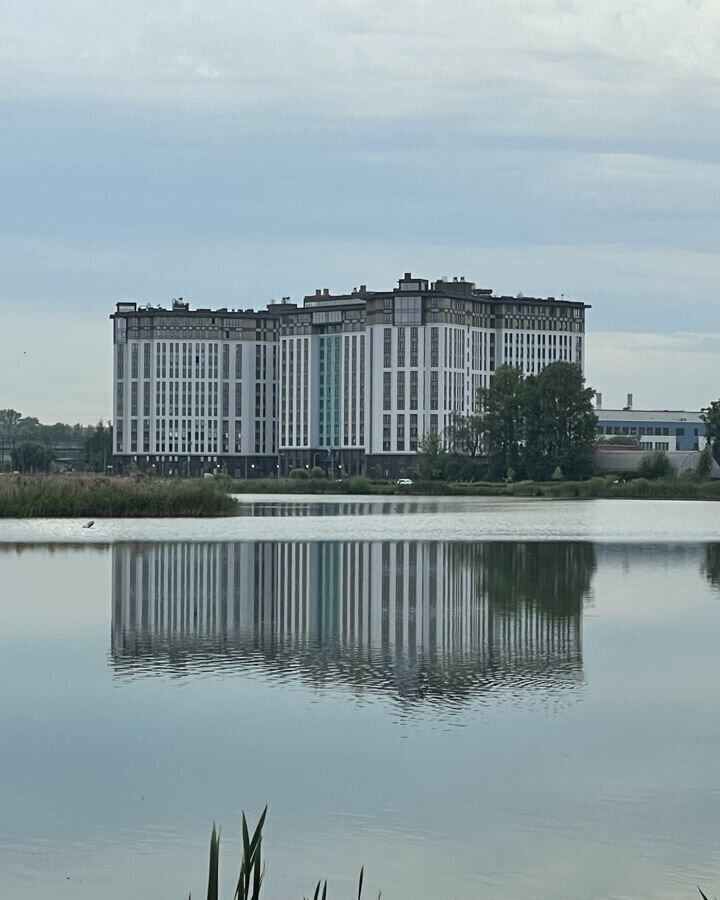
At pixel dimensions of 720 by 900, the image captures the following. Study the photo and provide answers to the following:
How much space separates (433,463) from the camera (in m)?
160

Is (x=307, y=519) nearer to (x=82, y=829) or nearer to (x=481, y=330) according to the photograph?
(x=82, y=829)

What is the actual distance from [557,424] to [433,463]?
12.5 metres

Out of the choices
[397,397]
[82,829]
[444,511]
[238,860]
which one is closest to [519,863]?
[238,860]

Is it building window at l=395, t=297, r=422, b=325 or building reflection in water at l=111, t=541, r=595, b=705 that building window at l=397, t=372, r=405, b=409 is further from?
building reflection in water at l=111, t=541, r=595, b=705

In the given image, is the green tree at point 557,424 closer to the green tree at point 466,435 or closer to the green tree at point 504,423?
the green tree at point 504,423

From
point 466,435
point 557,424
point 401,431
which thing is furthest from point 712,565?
point 401,431

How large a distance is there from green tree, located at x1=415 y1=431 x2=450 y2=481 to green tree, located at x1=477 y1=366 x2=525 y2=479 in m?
4.42

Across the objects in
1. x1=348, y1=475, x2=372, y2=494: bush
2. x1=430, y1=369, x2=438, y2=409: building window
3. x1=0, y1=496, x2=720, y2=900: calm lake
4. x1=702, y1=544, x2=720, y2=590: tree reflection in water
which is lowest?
x1=0, y1=496, x2=720, y2=900: calm lake

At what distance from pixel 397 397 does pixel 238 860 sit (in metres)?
180

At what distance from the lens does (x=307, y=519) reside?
3024 inches

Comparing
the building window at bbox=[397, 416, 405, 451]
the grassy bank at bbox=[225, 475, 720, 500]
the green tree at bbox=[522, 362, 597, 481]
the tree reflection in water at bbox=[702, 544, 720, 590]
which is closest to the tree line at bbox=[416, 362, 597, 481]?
the green tree at bbox=[522, 362, 597, 481]

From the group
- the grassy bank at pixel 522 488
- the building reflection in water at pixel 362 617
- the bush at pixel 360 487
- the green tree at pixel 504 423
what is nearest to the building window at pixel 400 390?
the green tree at pixel 504 423

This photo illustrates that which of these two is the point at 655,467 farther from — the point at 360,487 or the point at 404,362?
the point at 404,362

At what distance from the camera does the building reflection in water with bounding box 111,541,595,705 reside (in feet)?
73.1
